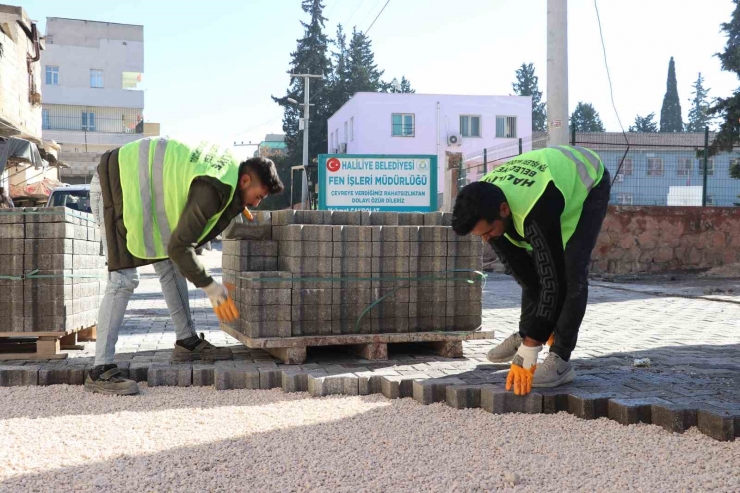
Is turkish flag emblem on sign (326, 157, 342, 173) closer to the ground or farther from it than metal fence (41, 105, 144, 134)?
closer to the ground

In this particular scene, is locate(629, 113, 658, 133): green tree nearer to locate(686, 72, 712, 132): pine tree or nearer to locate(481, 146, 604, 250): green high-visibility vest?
locate(686, 72, 712, 132): pine tree

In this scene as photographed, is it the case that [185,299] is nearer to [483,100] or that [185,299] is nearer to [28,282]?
[28,282]

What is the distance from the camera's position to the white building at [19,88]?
20.9m

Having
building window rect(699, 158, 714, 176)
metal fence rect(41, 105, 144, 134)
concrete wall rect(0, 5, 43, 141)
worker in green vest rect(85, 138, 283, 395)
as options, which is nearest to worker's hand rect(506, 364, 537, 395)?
worker in green vest rect(85, 138, 283, 395)

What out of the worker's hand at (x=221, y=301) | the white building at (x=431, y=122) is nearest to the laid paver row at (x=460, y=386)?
the worker's hand at (x=221, y=301)

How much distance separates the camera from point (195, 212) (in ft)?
14.2

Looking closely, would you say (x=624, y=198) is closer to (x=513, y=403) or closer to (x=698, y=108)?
(x=513, y=403)

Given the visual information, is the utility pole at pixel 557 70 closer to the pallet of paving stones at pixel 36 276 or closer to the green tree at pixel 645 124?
the pallet of paving stones at pixel 36 276

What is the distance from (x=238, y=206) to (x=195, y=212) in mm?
378

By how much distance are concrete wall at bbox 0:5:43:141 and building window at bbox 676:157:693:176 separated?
16806mm

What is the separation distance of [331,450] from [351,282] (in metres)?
2.05

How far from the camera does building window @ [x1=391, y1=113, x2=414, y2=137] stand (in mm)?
39781

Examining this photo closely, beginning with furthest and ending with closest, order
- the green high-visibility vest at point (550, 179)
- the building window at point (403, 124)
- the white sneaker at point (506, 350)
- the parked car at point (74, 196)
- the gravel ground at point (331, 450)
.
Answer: the building window at point (403, 124) < the parked car at point (74, 196) < the white sneaker at point (506, 350) < the green high-visibility vest at point (550, 179) < the gravel ground at point (331, 450)

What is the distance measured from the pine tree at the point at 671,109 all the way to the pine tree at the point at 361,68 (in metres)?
29.5
